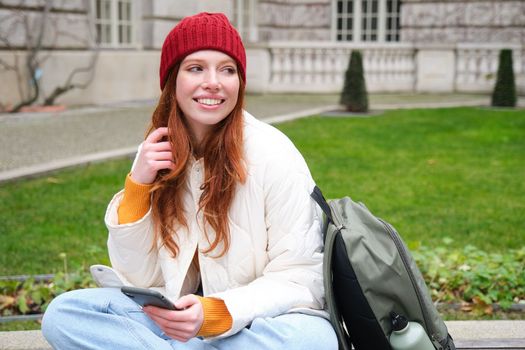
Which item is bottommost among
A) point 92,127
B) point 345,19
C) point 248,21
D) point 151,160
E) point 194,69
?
point 92,127

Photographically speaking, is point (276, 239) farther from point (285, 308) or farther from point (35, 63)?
point (35, 63)

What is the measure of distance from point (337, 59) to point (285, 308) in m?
15.4

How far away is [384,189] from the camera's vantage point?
686cm

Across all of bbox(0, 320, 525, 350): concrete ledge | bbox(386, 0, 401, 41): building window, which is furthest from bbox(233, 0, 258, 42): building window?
bbox(0, 320, 525, 350): concrete ledge

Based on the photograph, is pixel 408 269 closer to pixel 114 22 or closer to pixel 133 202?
pixel 133 202

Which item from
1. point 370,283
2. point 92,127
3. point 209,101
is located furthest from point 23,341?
point 92,127

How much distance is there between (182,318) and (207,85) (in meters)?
0.73

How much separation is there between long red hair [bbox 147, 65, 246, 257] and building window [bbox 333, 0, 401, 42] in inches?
724

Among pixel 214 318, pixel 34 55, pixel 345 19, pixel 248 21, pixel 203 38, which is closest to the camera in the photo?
pixel 214 318

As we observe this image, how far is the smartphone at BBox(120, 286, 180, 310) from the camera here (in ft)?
7.13

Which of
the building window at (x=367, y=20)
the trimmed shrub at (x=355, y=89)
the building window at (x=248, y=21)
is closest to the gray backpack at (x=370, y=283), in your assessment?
the trimmed shrub at (x=355, y=89)

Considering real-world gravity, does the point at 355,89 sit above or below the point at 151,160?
below

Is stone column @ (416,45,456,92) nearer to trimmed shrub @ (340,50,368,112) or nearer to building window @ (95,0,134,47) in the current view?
trimmed shrub @ (340,50,368,112)

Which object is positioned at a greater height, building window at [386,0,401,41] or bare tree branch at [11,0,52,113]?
building window at [386,0,401,41]
